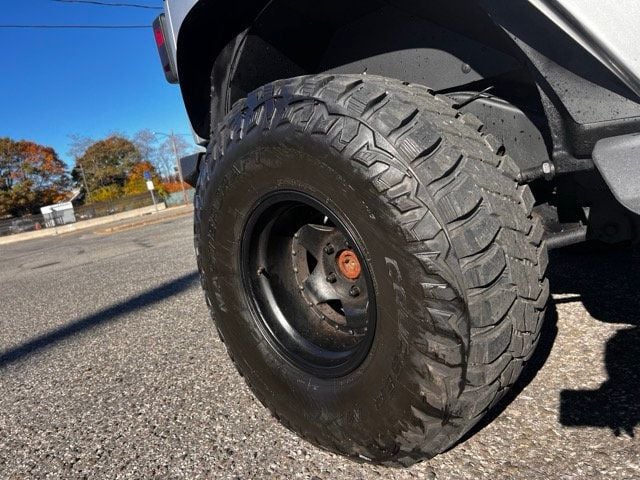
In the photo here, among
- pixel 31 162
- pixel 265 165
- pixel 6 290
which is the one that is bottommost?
pixel 6 290

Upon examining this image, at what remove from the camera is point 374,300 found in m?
1.28

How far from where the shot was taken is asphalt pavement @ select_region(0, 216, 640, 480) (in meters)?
1.36

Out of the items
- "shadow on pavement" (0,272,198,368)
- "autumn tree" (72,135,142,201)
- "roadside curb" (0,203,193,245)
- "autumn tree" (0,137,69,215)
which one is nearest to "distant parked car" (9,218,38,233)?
"roadside curb" (0,203,193,245)

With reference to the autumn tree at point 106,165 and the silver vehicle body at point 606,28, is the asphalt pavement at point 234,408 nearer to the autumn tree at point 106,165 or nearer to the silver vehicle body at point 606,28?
the silver vehicle body at point 606,28

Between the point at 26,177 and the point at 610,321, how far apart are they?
64.4 m

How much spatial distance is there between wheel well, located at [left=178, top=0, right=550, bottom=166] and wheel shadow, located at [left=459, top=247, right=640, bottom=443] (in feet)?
2.80

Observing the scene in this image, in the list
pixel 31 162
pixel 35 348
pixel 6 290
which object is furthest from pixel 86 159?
pixel 35 348

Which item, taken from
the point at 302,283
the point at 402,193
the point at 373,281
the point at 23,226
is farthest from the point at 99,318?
the point at 23,226

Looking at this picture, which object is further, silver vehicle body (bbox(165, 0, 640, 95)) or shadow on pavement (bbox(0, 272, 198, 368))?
shadow on pavement (bbox(0, 272, 198, 368))

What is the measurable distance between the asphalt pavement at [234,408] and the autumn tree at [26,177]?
58842 mm

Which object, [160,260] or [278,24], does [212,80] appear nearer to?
[278,24]

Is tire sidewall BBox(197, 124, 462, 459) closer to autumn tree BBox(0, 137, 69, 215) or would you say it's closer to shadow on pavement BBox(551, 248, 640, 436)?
shadow on pavement BBox(551, 248, 640, 436)

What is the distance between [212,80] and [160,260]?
17.3ft

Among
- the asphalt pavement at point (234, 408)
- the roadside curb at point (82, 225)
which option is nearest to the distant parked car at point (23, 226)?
the roadside curb at point (82, 225)
